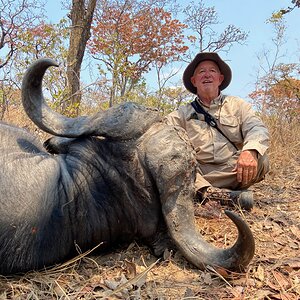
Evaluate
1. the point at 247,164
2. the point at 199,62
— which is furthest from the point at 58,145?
the point at 199,62

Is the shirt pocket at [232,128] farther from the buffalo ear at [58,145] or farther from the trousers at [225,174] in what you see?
the buffalo ear at [58,145]

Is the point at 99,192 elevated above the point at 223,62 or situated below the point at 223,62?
below

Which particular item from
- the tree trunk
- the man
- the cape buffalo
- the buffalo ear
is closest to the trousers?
the man

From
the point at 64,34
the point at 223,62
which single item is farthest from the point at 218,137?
the point at 64,34

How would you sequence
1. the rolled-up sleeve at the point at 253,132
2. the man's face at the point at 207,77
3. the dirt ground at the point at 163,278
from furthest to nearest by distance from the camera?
the man's face at the point at 207,77
the rolled-up sleeve at the point at 253,132
the dirt ground at the point at 163,278

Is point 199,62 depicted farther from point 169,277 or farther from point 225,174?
point 169,277

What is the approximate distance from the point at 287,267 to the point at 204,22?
19856 mm

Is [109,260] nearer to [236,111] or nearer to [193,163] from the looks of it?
[193,163]

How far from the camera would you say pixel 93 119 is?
8.07 feet

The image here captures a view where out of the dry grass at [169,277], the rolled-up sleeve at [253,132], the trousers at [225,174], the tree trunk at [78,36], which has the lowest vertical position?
the dry grass at [169,277]

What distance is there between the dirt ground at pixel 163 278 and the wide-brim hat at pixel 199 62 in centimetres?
227

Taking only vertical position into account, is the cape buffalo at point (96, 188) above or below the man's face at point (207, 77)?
below

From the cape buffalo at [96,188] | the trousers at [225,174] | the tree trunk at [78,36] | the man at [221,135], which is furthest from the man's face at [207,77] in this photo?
the tree trunk at [78,36]

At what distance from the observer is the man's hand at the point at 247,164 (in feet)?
11.4
